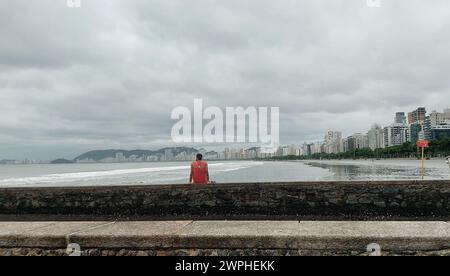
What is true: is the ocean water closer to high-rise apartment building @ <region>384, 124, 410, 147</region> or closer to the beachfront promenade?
the beachfront promenade

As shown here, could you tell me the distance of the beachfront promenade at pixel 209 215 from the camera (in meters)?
2.56

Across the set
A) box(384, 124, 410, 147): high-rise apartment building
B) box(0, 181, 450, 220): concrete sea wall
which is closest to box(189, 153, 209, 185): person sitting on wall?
box(0, 181, 450, 220): concrete sea wall

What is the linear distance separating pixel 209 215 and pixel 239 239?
3.63 metres

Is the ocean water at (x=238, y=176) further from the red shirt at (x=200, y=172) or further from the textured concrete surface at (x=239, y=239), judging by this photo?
the textured concrete surface at (x=239, y=239)

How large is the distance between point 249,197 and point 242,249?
3.58 meters

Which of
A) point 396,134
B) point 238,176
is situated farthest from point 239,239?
point 396,134

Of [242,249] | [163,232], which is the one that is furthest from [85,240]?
[242,249]

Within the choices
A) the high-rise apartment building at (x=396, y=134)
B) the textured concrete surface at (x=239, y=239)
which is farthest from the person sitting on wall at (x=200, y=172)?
the high-rise apartment building at (x=396, y=134)

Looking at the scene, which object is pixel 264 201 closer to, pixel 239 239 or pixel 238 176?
pixel 239 239

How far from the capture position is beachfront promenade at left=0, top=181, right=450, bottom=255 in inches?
101

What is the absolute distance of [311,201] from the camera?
19.8 ft
